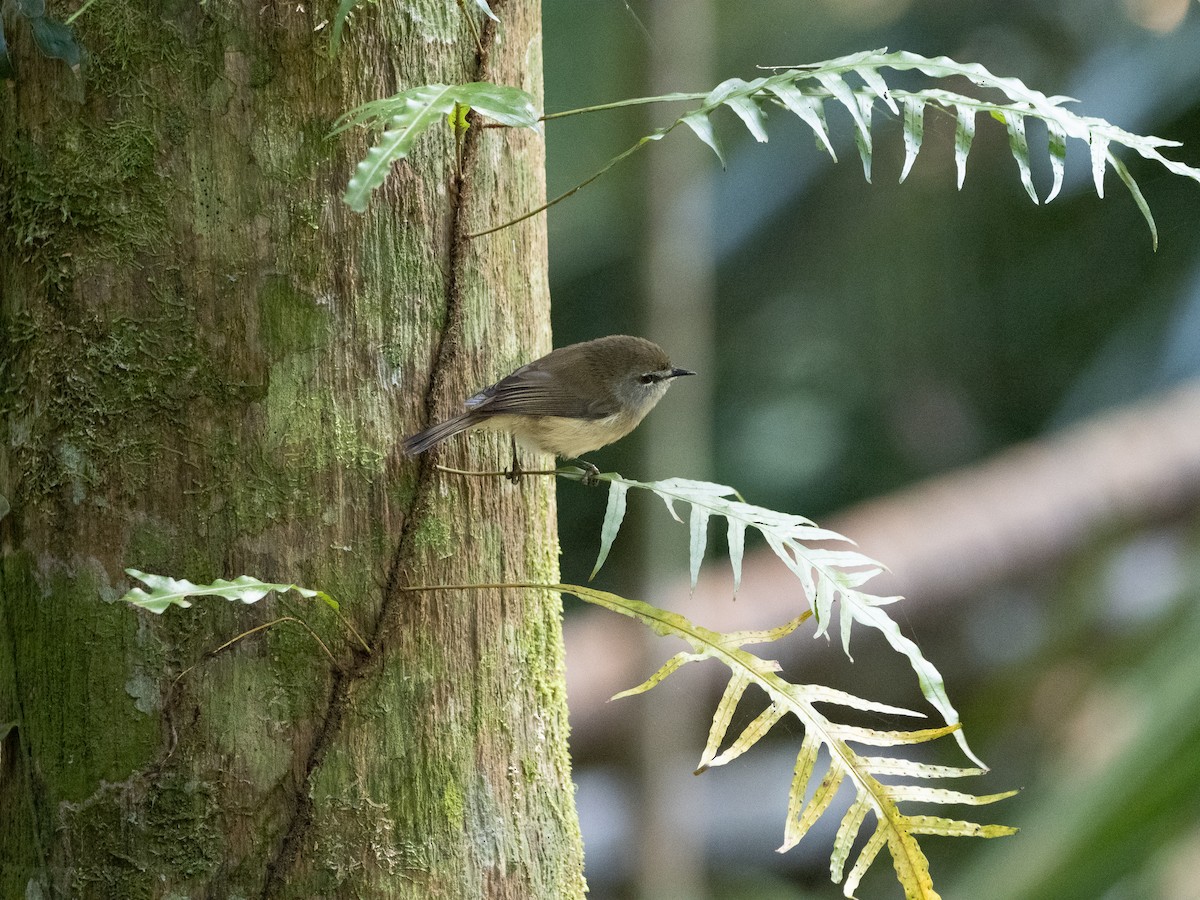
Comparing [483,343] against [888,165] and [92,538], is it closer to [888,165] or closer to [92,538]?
[92,538]

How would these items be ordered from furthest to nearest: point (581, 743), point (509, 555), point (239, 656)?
point (581, 743), point (509, 555), point (239, 656)

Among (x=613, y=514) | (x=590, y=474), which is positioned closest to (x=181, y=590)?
(x=613, y=514)

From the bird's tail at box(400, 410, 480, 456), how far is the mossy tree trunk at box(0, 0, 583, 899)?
23 millimetres

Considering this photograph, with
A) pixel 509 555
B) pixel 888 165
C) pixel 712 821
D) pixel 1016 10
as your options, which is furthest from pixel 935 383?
pixel 509 555

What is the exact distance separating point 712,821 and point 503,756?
476 cm

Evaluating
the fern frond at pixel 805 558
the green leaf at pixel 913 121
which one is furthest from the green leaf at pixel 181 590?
the green leaf at pixel 913 121

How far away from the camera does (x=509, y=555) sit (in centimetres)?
165

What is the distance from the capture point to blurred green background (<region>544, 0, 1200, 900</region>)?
3.92 metres

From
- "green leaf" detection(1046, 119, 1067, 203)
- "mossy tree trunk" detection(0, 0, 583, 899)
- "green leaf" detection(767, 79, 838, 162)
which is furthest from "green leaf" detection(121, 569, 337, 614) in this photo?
"green leaf" detection(1046, 119, 1067, 203)

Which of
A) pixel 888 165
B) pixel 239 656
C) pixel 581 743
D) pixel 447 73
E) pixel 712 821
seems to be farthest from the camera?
pixel 888 165

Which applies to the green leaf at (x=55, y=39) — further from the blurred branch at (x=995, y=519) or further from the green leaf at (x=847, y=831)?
the blurred branch at (x=995, y=519)

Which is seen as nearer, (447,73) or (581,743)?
(447,73)

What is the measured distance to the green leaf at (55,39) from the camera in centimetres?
142

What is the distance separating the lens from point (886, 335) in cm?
748
